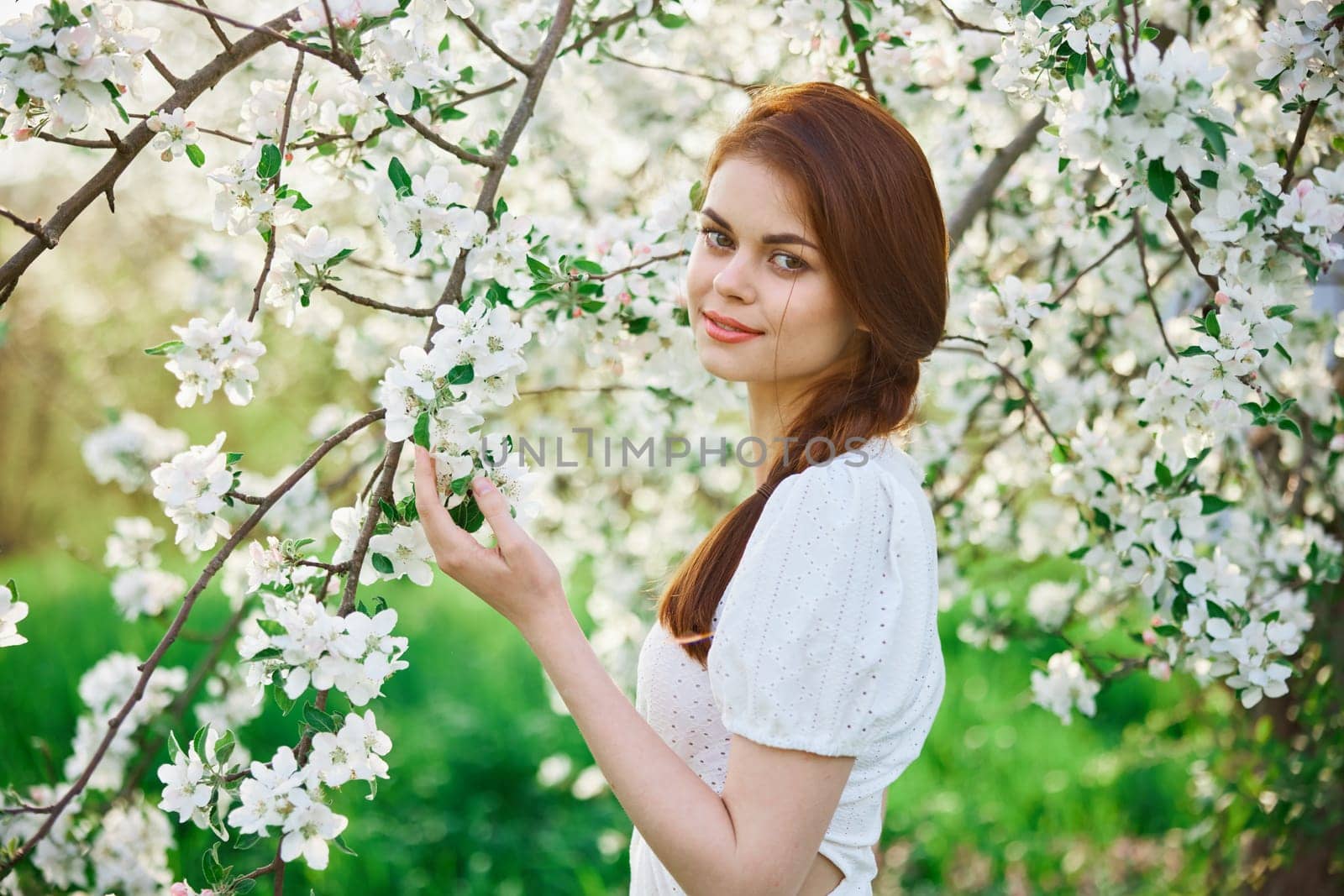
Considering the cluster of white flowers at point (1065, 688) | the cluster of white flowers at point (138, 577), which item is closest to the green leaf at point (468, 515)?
the cluster of white flowers at point (1065, 688)

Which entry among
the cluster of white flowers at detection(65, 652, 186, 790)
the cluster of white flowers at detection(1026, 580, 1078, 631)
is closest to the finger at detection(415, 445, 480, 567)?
the cluster of white flowers at detection(65, 652, 186, 790)

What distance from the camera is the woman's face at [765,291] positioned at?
136 centimetres

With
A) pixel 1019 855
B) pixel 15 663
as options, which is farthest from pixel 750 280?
pixel 15 663

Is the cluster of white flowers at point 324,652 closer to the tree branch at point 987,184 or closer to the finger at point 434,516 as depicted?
the finger at point 434,516

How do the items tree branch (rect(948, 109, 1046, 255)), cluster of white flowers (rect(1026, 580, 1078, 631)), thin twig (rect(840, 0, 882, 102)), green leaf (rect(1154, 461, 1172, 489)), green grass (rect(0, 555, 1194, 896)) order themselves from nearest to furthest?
green leaf (rect(1154, 461, 1172, 489)) < thin twig (rect(840, 0, 882, 102)) < tree branch (rect(948, 109, 1046, 255)) < cluster of white flowers (rect(1026, 580, 1078, 631)) < green grass (rect(0, 555, 1194, 896))

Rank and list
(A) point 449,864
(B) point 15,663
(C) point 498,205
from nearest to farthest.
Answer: (C) point 498,205 < (A) point 449,864 < (B) point 15,663

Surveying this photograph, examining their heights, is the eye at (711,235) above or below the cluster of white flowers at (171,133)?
below

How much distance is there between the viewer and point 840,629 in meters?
1.14

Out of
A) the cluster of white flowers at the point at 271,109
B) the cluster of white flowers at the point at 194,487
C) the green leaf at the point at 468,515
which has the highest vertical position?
the cluster of white flowers at the point at 271,109

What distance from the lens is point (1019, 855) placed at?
3.33 metres

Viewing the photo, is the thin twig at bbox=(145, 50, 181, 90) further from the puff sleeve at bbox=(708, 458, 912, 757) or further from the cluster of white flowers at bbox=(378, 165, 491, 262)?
the puff sleeve at bbox=(708, 458, 912, 757)

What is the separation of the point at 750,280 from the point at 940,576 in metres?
1.37

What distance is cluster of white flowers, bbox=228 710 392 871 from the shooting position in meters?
1.08

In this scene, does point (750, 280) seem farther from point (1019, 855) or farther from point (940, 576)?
point (1019, 855)
